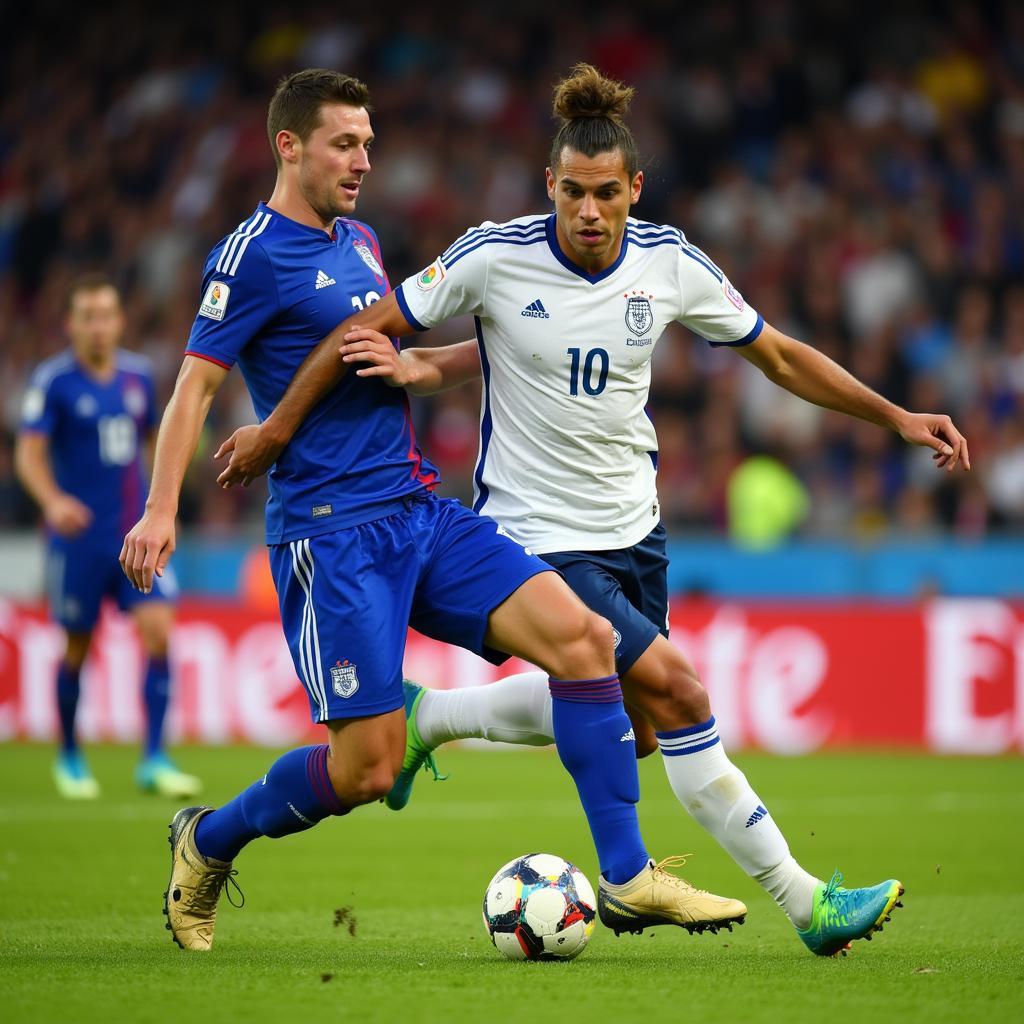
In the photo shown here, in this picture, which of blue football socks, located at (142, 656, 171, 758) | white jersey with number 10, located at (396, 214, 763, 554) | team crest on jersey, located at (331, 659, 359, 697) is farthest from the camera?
blue football socks, located at (142, 656, 171, 758)

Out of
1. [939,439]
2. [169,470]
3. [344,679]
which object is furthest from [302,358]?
[939,439]

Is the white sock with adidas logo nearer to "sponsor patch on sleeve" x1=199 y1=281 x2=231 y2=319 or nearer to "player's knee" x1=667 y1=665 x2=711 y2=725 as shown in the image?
"player's knee" x1=667 y1=665 x2=711 y2=725

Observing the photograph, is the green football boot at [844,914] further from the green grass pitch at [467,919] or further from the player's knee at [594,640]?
the player's knee at [594,640]

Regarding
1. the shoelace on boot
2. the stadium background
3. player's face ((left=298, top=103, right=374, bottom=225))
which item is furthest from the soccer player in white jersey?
the stadium background

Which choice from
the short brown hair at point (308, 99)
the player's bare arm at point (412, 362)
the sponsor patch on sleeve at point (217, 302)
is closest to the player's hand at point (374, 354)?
the player's bare arm at point (412, 362)

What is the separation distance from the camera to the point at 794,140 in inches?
680

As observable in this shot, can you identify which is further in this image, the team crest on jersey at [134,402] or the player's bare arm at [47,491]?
the team crest on jersey at [134,402]

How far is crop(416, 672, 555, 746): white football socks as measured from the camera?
5625 mm

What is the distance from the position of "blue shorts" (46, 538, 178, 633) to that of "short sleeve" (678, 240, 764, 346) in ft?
16.4

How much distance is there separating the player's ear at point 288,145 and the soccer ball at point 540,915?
88.6 inches

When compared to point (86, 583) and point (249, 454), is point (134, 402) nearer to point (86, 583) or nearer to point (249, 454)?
point (86, 583)

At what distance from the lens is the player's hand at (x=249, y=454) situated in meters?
5.09

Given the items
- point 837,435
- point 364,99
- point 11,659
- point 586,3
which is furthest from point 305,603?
point 586,3

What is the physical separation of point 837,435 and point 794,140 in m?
3.97
